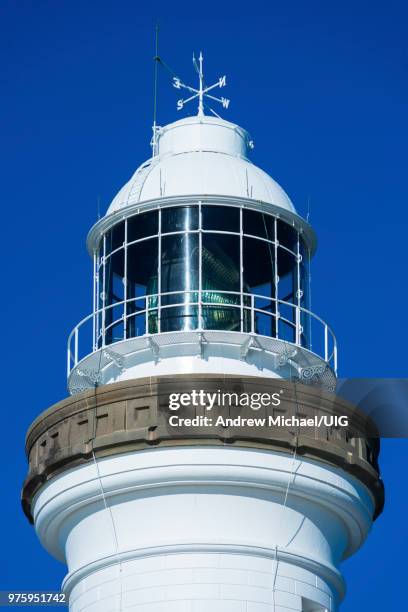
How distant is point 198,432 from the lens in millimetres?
23422

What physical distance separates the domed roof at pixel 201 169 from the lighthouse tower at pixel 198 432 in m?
0.04

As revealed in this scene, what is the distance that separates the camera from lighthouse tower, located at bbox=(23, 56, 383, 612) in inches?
921

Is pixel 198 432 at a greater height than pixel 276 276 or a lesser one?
lesser

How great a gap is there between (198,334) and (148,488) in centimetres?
227

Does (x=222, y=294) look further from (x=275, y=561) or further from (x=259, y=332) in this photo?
(x=275, y=561)

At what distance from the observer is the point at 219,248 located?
25.3m

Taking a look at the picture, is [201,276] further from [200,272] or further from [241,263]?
[241,263]

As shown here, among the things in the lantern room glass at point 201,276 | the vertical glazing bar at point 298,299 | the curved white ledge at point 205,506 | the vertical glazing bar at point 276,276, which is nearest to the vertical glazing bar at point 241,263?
the lantern room glass at point 201,276

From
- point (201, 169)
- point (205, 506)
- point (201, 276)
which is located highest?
point (201, 169)

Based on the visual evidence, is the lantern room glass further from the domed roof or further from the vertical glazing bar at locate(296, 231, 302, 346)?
the domed roof

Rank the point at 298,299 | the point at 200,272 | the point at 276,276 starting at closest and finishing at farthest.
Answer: the point at 200,272
the point at 276,276
the point at 298,299

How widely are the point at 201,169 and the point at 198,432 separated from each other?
4.44m

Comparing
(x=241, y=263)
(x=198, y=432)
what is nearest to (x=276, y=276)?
(x=241, y=263)

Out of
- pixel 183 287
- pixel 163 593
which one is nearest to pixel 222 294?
pixel 183 287
